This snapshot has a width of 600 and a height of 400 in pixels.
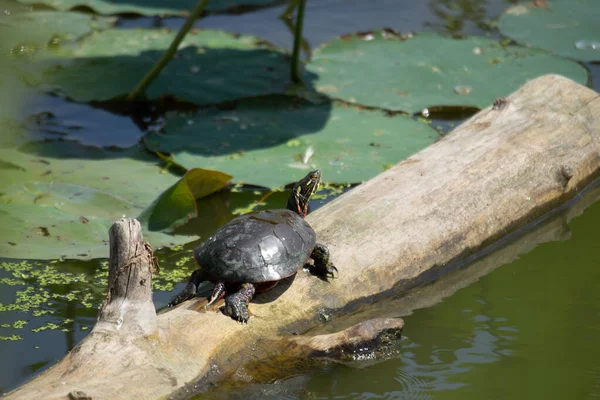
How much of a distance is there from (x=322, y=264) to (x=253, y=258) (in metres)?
0.31

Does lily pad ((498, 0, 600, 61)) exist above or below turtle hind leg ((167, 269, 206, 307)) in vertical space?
above

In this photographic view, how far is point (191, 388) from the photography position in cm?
241

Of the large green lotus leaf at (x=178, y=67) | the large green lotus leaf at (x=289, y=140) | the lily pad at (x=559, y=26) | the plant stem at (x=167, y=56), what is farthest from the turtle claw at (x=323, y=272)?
the lily pad at (x=559, y=26)

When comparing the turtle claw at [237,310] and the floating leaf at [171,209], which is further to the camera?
the floating leaf at [171,209]

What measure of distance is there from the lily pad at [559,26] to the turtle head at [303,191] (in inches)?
127

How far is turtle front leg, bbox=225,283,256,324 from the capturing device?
2.63 metres

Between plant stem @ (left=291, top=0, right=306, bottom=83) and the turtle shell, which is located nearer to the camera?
the turtle shell

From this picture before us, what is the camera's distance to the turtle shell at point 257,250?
8.96 ft

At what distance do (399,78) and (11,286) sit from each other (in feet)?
10.3

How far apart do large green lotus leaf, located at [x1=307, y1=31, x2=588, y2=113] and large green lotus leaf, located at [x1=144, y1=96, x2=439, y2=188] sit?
1.04 ft

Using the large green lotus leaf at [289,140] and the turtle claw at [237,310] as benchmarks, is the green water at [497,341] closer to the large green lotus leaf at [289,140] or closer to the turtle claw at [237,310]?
the turtle claw at [237,310]

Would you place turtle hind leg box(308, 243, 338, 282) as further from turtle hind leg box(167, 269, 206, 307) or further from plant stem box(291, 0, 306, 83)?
plant stem box(291, 0, 306, 83)

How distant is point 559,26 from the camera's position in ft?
19.9

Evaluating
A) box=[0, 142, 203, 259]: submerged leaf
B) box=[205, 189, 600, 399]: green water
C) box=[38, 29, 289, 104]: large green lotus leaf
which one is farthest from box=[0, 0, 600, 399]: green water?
box=[38, 29, 289, 104]: large green lotus leaf
